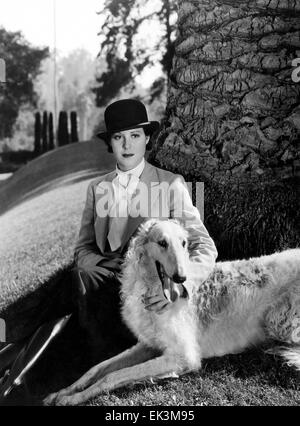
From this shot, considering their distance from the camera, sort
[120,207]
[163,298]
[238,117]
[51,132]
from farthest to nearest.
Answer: [51,132], [238,117], [120,207], [163,298]

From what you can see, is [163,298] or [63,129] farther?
[63,129]

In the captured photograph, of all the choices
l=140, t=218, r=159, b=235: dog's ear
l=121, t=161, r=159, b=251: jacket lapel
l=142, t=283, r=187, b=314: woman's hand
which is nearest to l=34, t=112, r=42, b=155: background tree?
l=121, t=161, r=159, b=251: jacket lapel

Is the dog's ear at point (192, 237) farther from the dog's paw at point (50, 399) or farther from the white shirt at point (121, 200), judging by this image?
the dog's paw at point (50, 399)

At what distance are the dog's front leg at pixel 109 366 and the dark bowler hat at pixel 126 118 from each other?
5.06ft

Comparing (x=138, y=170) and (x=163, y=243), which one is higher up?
(x=138, y=170)

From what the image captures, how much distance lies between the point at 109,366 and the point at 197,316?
706 millimetres

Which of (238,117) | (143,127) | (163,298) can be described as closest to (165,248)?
(163,298)

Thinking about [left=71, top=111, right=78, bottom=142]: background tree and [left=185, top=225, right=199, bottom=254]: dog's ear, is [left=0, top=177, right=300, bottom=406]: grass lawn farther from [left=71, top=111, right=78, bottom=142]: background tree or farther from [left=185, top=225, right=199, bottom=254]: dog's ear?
[left=185, top=225, right=199, bottom=254]: dog's ear

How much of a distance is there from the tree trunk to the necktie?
431mm

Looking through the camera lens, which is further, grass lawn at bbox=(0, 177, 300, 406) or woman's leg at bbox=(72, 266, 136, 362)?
woman's leg at bbox=(72, 266, 136, 362)

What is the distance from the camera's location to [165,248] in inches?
134

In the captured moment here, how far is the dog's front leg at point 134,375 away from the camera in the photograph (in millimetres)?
3477

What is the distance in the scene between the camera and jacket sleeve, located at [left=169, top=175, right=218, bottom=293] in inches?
144

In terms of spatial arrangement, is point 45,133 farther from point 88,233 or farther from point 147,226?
point 147,226
